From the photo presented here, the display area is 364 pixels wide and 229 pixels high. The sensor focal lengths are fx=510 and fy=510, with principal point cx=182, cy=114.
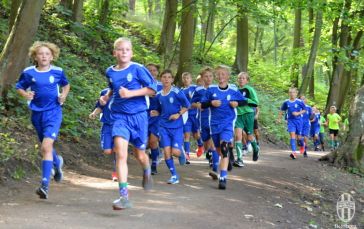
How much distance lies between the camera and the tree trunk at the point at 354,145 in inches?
553

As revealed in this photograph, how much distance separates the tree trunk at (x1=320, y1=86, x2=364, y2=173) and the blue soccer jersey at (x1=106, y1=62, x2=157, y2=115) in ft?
29.7

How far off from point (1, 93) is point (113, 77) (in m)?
4.40

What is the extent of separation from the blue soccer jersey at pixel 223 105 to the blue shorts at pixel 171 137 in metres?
0.66

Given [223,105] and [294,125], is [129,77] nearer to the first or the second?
[223,105]

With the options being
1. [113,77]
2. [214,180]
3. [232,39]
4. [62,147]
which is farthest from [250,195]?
[232,39]

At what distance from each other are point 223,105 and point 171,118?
97 centimetres

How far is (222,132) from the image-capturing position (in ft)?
29.8

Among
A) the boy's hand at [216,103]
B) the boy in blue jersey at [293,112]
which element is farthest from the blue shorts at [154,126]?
the boy in blue jersey at [293,112]

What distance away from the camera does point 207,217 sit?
6.72 metres

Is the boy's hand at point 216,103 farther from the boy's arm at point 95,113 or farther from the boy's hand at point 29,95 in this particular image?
the boy's hand at point 29,95

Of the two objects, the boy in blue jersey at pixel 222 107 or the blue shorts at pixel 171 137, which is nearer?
the boy in blue jersey at pixel 222 107

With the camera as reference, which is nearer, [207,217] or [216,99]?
[207,217]

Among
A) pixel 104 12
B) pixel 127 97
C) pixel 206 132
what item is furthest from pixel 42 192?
pixel 104 12

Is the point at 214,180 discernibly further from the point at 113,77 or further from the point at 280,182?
the point at 113,77
